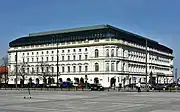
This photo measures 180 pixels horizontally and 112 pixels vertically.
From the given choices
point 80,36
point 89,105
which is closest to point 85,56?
point 80,36

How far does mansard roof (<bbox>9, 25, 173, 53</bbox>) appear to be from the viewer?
12425 cm

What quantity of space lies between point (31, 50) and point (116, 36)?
4046cm

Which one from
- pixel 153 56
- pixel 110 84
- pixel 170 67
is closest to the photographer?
pixel 110 84

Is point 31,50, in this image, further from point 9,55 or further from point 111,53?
point 111,53

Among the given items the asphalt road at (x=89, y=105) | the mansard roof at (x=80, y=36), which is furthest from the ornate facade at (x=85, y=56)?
the asphalt road at (x=89, y=105)

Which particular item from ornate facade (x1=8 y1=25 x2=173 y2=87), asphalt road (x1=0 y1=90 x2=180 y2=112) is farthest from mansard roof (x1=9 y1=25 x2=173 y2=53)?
asphalt road (x1=0 y1=90 x2=180 y2=112)

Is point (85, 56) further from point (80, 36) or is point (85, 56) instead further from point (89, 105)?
point (89, 105)

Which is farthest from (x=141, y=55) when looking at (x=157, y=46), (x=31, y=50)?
(x=31, y=50)

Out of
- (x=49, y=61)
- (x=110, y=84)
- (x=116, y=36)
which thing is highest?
(x=116, y=36)

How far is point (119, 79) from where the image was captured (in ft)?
402

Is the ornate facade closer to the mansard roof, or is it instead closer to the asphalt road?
the mansard roof

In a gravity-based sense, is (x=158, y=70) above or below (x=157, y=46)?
below

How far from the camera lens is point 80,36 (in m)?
130

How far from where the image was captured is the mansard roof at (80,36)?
4892 inches
